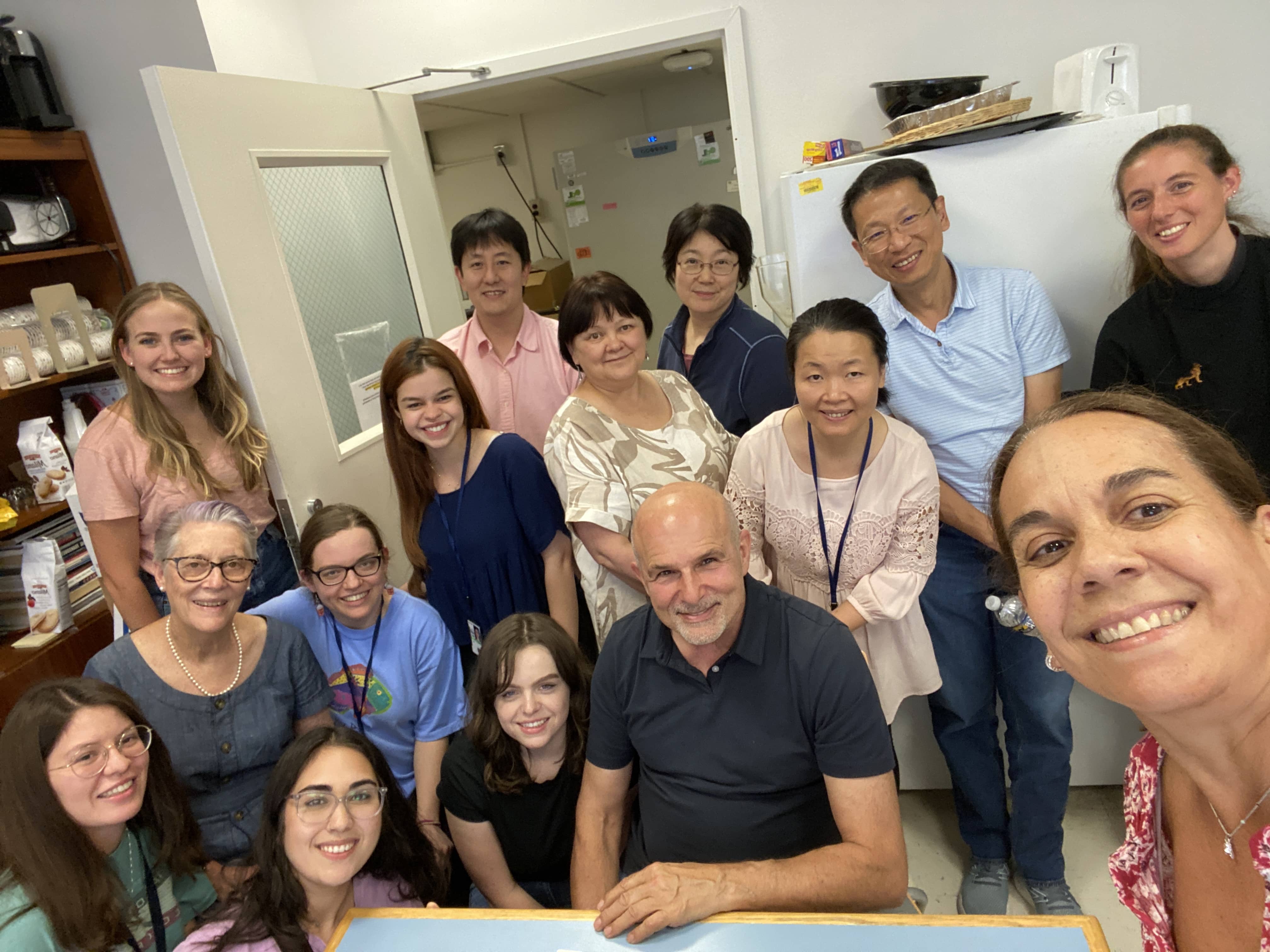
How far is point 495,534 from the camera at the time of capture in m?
1.83

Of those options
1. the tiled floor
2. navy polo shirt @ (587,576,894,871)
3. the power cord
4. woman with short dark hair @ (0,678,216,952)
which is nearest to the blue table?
navy polo shirt @ (587,576,894,871)

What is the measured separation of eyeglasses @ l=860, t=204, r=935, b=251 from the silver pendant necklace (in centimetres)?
124

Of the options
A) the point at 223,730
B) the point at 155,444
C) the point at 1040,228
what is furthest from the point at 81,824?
the point at 1040,228

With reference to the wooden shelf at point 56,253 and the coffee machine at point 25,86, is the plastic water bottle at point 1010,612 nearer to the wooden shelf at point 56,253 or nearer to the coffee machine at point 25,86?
the wooden shelf at point 56,253

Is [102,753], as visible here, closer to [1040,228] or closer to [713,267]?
[713,267]

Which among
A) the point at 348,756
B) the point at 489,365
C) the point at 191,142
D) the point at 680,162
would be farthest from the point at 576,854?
the point at 680,162

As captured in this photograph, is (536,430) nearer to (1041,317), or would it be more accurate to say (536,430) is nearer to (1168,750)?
(1041,317)

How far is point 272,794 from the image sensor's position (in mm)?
1312

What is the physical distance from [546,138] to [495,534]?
13.8ft

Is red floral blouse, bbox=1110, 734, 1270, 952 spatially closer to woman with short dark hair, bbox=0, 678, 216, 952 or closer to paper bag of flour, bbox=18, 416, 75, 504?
woman with short dark hair, bbox=0, 678, 216, 952

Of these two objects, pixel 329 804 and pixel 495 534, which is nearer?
pixel 329 804

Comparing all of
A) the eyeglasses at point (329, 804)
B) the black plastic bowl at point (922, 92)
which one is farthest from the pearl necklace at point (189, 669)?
the black plastic bowl at point (922, 92)

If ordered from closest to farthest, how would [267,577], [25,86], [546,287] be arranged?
1. [267,577]
2. [25,86]
3. [546,287]

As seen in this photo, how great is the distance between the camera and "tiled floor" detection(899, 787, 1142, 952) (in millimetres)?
1843
